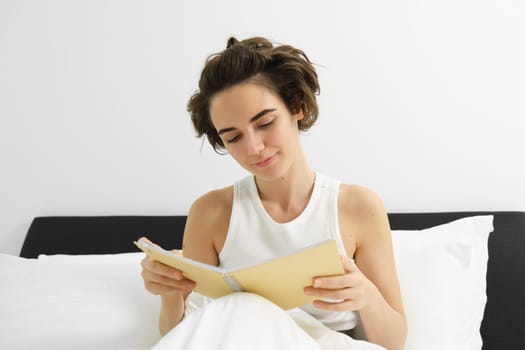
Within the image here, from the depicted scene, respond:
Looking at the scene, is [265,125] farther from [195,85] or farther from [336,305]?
[195,85]

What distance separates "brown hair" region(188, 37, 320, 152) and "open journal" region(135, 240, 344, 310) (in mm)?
427

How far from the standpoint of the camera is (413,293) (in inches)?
64.7

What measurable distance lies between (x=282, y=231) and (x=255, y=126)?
315 millimetres

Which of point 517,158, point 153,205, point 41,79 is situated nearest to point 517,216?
point 517,158

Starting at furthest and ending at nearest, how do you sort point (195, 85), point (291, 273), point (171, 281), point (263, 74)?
point (195, 85) → point (263, 74) → point (171, 281) → point (291, 273)

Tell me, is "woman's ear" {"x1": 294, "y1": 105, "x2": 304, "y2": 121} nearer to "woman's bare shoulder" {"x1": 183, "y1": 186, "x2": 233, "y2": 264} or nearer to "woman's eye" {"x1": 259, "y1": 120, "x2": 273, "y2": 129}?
"woman's eye" {"x1": 259, "y1": 120, "x2": 273, "y2": 129}

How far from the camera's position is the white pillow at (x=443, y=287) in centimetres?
159

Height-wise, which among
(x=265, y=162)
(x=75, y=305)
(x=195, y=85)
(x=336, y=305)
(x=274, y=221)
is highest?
(x=195, y=85)

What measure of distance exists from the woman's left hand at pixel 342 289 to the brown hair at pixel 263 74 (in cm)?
45

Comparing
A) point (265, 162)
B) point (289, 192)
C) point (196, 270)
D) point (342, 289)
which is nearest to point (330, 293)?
point (342, 289)

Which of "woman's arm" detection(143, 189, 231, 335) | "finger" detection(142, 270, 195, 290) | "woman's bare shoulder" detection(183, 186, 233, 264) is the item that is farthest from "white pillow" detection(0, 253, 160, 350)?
"finger" detection(142, 270, 195, 290)

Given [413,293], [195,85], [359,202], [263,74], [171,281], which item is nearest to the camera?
[171,281]

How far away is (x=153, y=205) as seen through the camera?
2.31m

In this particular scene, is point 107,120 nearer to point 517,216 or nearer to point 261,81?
point 261,81
